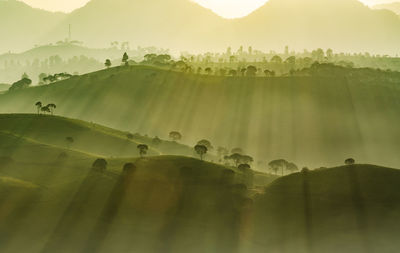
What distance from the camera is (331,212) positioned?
143 metres

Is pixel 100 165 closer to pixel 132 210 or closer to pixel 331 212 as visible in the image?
pixel 132 210

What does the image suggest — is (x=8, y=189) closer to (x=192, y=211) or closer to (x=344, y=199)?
(x=192, y=211)

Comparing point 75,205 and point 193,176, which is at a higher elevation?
point 193,176

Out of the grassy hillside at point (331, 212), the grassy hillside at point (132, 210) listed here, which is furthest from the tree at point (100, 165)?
the grassy hillside at point (331, 212)

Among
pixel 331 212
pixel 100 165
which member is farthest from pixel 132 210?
pixel 331 212

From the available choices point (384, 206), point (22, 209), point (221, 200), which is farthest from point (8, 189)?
point (384, 206)

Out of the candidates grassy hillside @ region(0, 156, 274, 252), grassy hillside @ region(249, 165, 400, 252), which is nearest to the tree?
grassy hillside @ region(0, 156, 274, 252)

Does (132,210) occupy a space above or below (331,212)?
below

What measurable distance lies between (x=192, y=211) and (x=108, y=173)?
39393 mm

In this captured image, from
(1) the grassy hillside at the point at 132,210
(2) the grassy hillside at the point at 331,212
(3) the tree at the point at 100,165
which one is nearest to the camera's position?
(1) the grassy hillside at the point at 132,210

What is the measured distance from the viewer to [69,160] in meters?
187

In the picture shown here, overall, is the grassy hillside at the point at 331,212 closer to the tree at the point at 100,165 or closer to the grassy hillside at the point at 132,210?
the grassy hillside at the point at 132,210

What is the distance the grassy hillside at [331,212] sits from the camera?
12756 centimetres

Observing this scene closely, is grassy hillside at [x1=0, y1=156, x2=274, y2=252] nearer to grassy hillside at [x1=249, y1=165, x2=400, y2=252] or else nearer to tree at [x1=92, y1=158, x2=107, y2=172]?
tree at [x1=92, y1=158, x2=107, y2=172]
